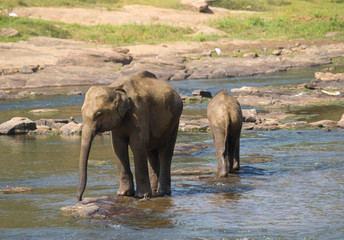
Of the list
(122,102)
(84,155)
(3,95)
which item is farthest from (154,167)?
(3,95)

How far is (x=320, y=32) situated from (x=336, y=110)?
3087cm

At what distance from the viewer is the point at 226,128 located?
420 inches

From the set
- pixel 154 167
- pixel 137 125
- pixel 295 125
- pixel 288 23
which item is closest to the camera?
pixel 137 125

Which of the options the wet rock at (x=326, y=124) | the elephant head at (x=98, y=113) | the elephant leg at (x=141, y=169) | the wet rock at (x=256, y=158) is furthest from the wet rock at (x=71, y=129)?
the elephant head at (x=98, y=113)

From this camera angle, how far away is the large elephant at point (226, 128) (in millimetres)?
10633

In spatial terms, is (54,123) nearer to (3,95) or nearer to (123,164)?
(123,164)

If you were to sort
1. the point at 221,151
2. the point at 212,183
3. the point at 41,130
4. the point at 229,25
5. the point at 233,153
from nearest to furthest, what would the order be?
the point at 212,183 < the point at 221,151 < the point at 233,153 < the point at 41,130 < the point at 229,25

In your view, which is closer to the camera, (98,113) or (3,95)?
(98,113)

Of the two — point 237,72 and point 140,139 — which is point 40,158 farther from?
point 237,72

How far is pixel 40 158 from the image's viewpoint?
12992mm

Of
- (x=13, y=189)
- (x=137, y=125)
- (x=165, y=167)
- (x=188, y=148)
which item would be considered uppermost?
(x=137, y=125)

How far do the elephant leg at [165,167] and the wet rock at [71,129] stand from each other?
7.53 metres

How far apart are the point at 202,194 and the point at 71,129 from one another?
8.00 meters

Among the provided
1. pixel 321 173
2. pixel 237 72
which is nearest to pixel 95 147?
pixel 321 173
